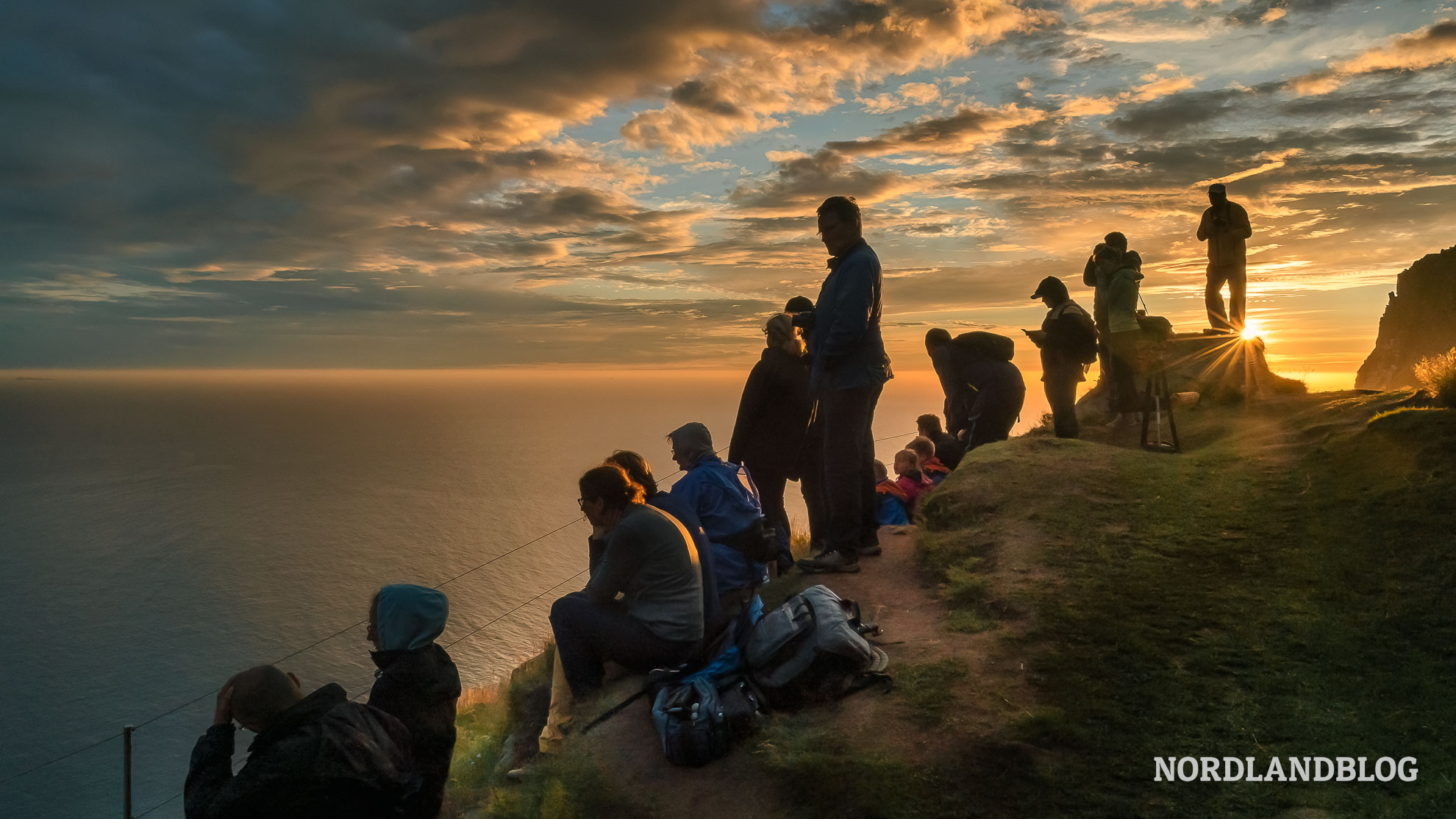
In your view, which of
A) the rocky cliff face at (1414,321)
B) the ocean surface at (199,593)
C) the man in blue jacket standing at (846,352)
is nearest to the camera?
the man in blue jacket standing at (846,352)

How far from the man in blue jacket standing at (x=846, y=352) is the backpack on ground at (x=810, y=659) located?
148 cm

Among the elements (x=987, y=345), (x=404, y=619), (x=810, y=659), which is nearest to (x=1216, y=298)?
(x=987, y=345)

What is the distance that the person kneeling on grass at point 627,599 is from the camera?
189 inches

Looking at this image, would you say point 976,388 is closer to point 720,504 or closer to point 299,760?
point 720,504

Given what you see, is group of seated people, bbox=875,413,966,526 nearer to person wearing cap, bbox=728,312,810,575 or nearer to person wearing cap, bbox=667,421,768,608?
person wearing cap, bbox=728,312,810,575

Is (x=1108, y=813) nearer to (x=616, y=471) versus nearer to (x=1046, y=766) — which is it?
(x=1046, y=766)

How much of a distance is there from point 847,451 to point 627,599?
198cm

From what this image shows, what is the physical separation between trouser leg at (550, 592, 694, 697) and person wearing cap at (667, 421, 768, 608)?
0.88 meters

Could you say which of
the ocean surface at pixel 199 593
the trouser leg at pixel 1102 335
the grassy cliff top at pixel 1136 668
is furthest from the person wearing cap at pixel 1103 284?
the ocean surface at pixel 199 593

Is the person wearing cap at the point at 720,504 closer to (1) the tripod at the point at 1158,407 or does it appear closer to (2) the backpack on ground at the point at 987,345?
(2) the backpack on ground at the point at 987,345

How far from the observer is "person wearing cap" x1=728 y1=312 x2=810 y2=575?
6.50m

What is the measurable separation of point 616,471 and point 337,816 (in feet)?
7.82

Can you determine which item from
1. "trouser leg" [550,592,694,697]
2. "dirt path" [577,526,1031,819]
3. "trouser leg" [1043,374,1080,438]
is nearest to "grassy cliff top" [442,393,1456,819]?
"dirt path" [577,526,1031,819]

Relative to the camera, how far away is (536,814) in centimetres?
434
